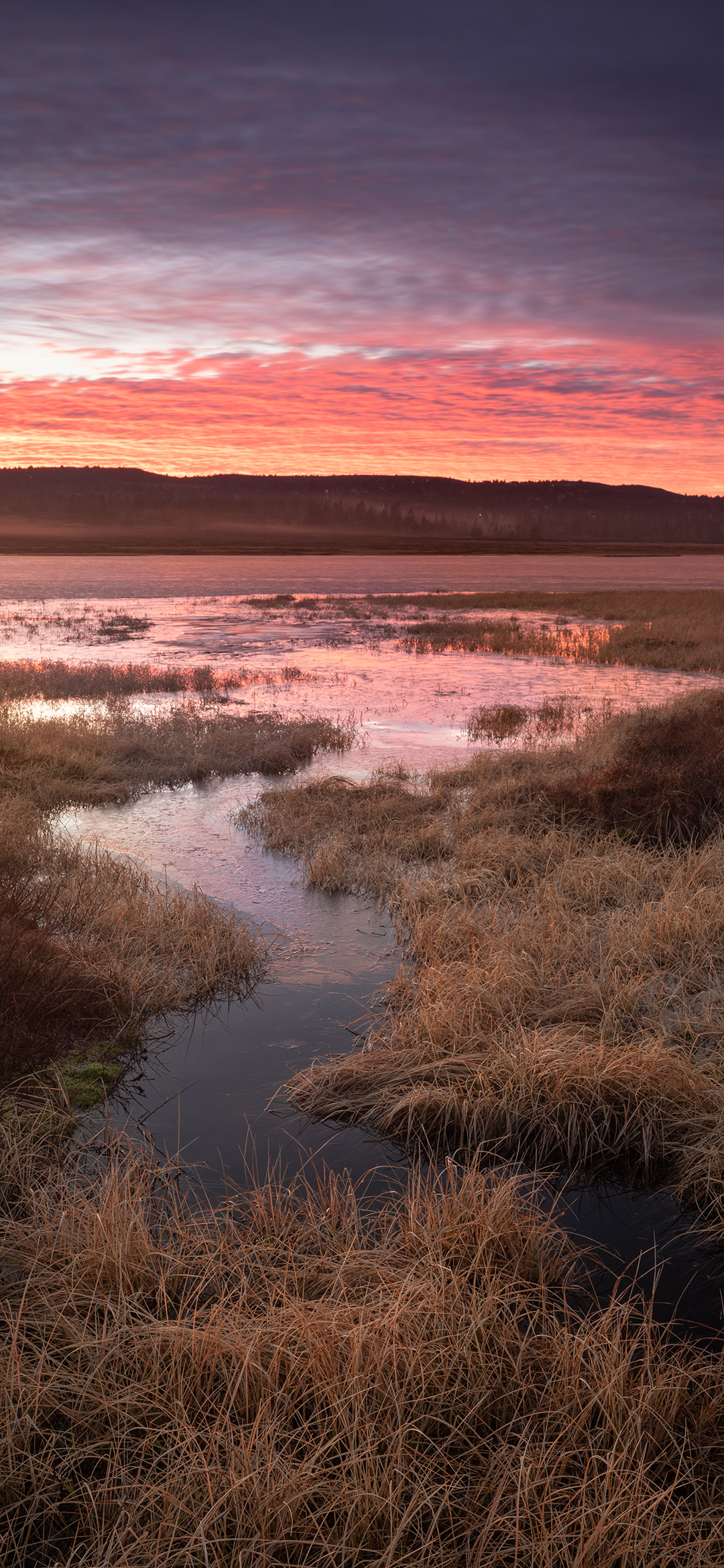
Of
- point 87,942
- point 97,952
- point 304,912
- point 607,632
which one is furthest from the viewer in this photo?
point 607,632

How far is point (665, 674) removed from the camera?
27.2 metres

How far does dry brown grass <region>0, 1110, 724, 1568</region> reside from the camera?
310 centimetres

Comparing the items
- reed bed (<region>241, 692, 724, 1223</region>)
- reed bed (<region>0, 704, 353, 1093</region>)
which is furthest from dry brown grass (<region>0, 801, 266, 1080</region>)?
reed bed (<region>241, 692, 724, 1223</region>)

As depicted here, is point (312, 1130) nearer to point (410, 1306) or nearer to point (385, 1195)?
point (385, 1195)

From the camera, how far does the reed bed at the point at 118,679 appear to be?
22.5m

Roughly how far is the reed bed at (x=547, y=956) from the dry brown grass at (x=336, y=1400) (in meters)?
1.18

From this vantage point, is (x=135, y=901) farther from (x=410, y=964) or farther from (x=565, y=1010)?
(x=565, y=1010)

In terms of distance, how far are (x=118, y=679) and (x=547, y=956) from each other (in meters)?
19.1

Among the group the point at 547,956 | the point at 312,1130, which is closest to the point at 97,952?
the point at 312,1130

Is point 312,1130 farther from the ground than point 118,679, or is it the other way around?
point 118,679

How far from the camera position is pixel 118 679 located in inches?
963

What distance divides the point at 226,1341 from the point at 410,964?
485 centimetres

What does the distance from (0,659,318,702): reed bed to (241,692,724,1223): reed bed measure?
1092cm

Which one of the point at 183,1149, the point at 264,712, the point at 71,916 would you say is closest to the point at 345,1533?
the point at 183,1149
